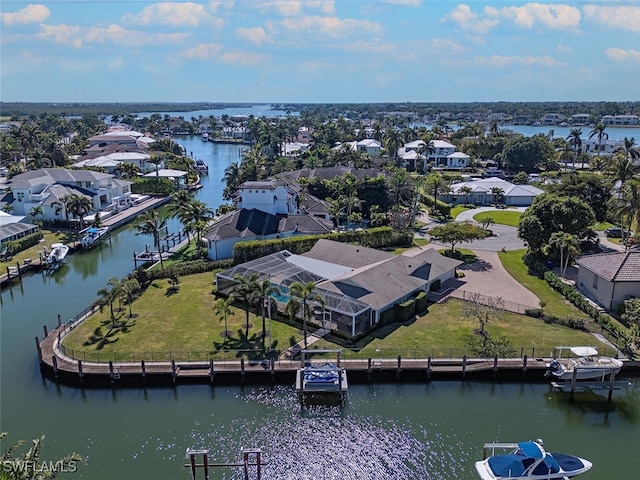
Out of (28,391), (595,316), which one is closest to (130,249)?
(28,391)

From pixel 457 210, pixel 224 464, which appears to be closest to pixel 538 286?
pixel 224 464

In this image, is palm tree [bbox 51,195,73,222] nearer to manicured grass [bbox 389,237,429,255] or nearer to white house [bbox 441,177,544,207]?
manicured grass [bbox 389,237,429,255]

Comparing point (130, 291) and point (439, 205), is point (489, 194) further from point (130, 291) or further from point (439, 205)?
point (130, 291)

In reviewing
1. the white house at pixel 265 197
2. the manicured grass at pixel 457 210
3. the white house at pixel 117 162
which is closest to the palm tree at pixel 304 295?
the white house at pixel 265 197

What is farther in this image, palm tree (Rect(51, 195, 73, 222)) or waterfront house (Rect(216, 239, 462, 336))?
palm tree (Rect(51, 195, 73, 222))

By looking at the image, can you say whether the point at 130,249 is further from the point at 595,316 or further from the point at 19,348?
the point at 595,316

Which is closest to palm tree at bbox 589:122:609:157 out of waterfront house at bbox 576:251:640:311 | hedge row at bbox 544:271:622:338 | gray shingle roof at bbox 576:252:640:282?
hedge row at bbox 544:271:622:338
